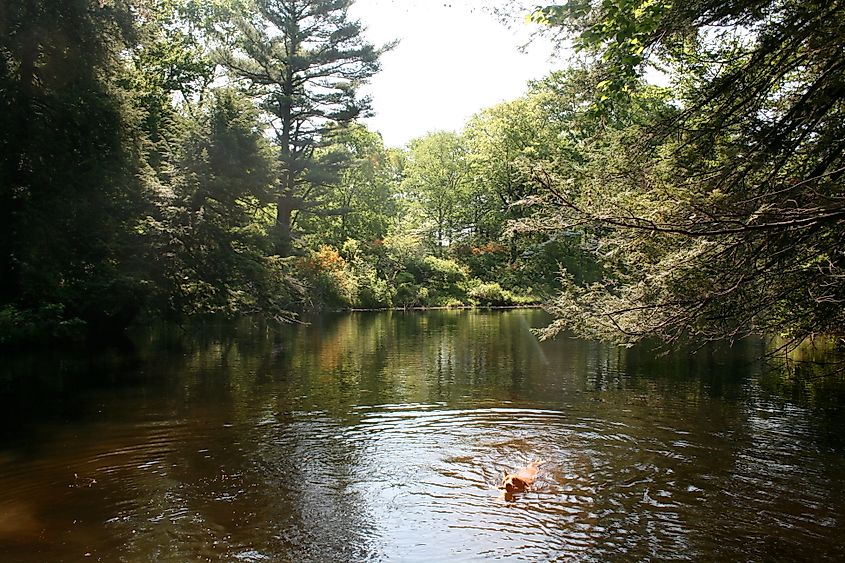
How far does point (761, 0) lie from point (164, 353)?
17.1m

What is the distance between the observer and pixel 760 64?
760 cm

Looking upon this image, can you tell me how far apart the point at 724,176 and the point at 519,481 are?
4.50 m

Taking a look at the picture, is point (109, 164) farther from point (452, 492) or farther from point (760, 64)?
point (760, 64)

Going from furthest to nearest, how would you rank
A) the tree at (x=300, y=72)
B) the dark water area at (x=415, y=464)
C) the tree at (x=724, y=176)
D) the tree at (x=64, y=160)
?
1. the tree at (x=300, y=72)
2. the tree at (x=64, y=160)
3. the tree at (x=724, y=176)
4. the dark water area at (x=415, y=464)

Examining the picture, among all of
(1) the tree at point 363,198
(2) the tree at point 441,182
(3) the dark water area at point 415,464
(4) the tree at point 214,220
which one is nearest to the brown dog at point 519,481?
(3) the dark water area at point 415,464

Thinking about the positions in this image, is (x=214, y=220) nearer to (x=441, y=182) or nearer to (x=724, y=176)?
(x=724, y=176)

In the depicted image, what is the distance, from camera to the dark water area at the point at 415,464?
560 cm

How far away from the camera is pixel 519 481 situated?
6824mm

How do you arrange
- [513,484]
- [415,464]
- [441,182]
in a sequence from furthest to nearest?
[441,182]
[415,464]
[513,484]

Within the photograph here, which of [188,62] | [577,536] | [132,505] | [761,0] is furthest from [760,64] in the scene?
[188,62]

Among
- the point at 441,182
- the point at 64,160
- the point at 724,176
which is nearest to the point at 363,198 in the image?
the point at 441,182

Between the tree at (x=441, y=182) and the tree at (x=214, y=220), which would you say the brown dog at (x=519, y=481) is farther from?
the tree at (x=441, y=182)

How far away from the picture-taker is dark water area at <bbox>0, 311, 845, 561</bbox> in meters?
5.60

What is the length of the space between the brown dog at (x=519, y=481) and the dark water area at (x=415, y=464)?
11 cm
